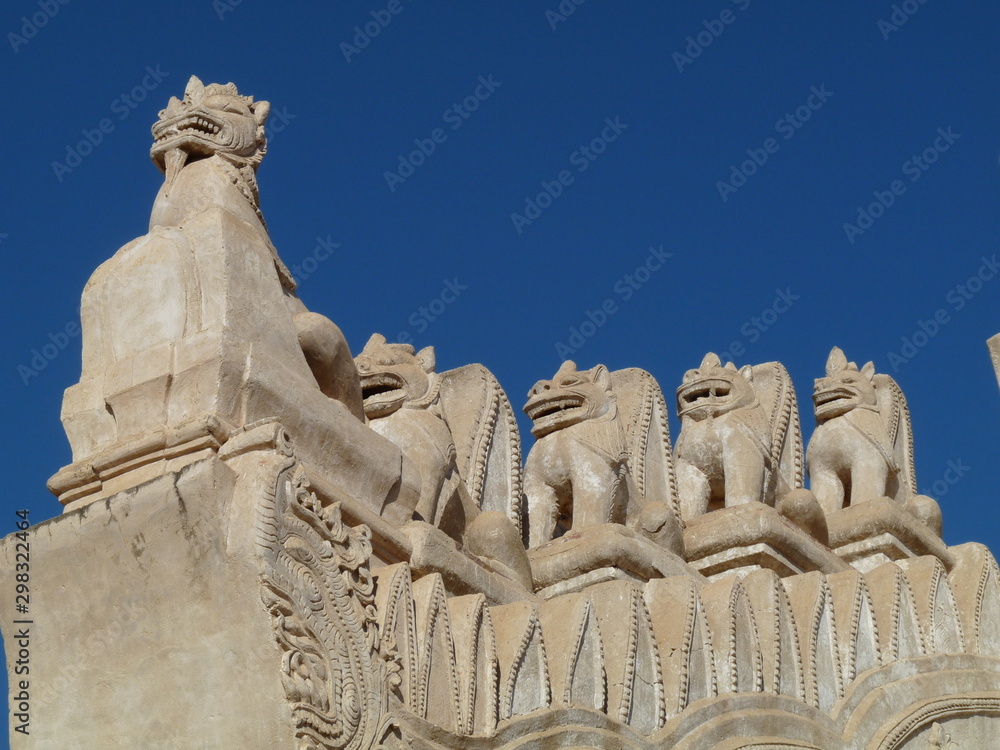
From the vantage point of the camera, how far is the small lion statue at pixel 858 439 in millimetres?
16094

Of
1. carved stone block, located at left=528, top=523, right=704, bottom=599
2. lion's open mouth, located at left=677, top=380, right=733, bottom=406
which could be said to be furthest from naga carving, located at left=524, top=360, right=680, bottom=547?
lion's open mouth, located at left=677, top=380, right=733, bottom=406

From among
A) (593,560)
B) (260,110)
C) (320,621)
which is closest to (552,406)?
(593,560)

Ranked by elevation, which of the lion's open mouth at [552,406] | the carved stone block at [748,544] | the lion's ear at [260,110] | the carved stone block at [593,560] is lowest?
the carved stone block at [593,560]

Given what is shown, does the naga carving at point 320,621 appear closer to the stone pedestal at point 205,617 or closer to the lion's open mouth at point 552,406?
the stone pedestal at point 205,617

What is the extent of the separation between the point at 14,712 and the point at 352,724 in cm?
194

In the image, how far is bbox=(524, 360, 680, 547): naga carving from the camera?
43.5 ft

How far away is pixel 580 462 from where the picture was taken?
13.4 m

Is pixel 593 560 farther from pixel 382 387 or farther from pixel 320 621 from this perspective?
pixel 320 621

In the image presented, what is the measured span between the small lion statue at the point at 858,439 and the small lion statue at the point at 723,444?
84 cm

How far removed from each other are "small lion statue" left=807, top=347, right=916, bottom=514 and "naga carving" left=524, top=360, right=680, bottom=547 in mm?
2624

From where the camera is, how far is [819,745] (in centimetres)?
1171

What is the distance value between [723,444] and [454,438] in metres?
2.50

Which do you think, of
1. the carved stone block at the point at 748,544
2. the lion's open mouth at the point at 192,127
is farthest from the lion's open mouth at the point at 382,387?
the carved stone block at the point at 748,544

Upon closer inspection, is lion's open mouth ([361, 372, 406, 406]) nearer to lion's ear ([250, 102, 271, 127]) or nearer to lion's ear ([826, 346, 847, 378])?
lion's ear ([250, 102, 271, 127])
